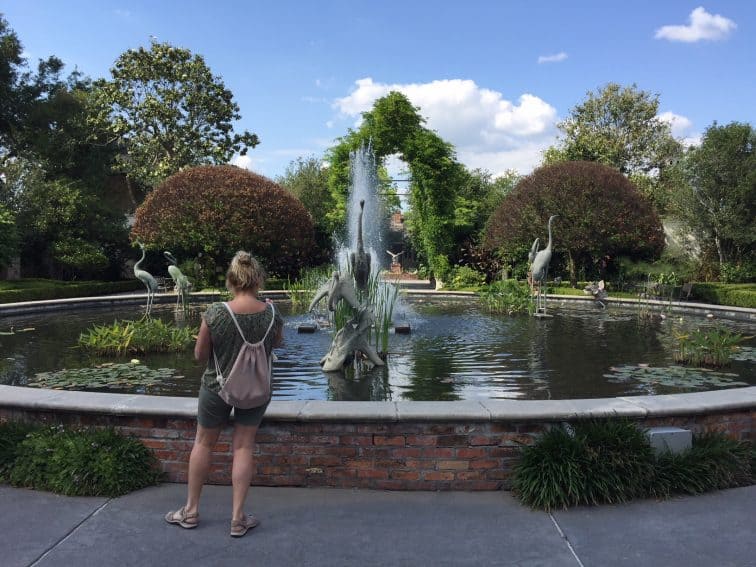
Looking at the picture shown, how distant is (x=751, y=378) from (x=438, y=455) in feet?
15.5

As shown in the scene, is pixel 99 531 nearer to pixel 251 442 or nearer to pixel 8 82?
pixel 251 442

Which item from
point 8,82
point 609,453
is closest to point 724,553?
point 609,453

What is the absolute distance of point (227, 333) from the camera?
3.11m

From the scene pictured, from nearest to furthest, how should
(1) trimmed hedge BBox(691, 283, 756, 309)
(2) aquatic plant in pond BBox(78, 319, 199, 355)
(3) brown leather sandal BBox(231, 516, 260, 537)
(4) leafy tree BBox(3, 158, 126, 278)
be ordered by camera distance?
(3) brown leather sandal BBox(231, 516, 260, 537), (2) aquatic plant in pond BBox(78, 319, 199, 355), (1) trimmed hedge BBox(691, 283, 756, 309), (4) leafy tree BBox(3, 158, 126, 278)

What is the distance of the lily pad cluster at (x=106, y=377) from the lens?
608 cm

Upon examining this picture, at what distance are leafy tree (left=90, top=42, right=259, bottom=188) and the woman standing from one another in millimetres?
25089

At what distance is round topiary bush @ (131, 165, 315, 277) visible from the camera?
2070 centimetres

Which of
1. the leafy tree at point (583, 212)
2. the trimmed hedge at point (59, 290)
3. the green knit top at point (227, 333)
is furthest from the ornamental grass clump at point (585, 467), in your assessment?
the leafy tree at point (583, 212)

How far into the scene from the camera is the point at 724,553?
9.32 ft

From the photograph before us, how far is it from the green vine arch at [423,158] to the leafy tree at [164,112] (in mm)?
6076

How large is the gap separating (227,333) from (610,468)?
2.35 meters

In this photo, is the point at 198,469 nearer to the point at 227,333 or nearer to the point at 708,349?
the point at 227,333

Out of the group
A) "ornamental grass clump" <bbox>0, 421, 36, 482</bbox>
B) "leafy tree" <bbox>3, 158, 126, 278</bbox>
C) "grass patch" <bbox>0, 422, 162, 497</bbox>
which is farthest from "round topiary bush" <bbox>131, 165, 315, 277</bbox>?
"grass patch" <bbox>0, 422, 162, 497</bbox>

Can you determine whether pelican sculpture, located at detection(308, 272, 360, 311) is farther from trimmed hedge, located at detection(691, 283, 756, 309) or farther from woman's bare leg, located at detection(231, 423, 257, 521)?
trimmed hedge, located at detection(691, 283, 756, 309)
